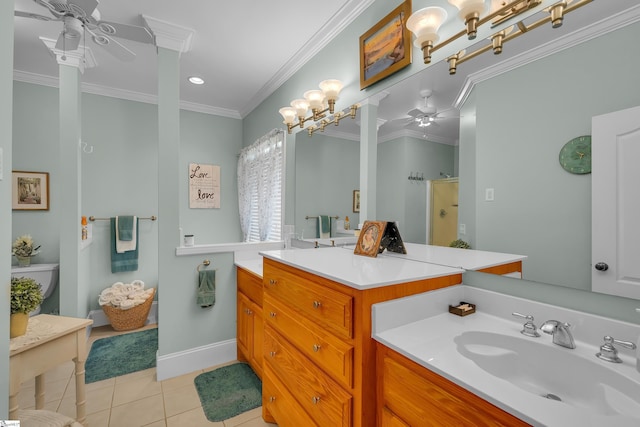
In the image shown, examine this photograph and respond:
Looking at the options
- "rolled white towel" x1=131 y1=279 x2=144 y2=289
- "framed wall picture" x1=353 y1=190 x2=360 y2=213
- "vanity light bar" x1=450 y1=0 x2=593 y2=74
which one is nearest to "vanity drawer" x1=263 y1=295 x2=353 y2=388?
"framed wall picture" x1=353 y1=190 x2=360 y2=213

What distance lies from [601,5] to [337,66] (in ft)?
5.12

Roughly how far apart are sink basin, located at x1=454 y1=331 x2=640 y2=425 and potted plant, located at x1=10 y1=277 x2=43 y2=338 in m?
1.68

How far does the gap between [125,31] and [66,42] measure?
36 centimetres

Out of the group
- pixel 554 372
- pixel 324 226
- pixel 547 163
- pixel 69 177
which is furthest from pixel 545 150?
pixel 69 177

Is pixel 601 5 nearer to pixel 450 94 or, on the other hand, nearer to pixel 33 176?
pixel 450 94

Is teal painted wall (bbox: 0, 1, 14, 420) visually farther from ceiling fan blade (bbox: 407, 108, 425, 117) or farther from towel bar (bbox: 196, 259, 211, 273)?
ceiling fan blade (bbox: 407, 108, 425, 117)

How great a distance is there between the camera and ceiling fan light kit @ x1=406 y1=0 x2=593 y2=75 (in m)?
0.99

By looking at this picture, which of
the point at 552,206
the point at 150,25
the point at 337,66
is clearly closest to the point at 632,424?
the point at 552,206

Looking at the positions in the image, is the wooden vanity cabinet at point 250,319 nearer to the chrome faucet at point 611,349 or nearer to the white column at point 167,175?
the white column at point 167,175

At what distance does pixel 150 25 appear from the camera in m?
2.12

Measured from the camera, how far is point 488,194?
47.4 inches

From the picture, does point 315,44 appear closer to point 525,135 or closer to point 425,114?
point 425,114

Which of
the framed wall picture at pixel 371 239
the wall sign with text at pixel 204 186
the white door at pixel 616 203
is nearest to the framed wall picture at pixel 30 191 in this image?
the wall sign with text at pixel 204 186

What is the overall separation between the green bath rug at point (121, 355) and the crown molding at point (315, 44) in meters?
2.81
